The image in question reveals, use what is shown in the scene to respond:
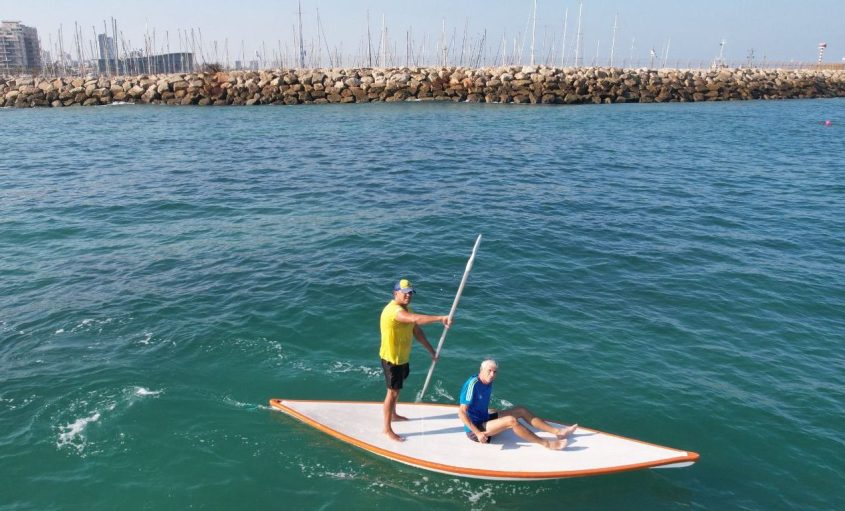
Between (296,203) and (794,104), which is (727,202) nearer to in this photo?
(296,203)

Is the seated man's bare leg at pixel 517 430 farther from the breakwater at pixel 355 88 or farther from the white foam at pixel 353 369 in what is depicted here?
the breakwater at pixel 355 88

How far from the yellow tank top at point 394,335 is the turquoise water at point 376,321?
177 cm

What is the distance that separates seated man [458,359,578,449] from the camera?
31.1ft

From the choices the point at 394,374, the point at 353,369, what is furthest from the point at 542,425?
the point at 353,369

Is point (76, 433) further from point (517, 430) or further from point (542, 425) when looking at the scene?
point (542, 425)

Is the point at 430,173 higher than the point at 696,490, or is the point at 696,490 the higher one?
the point at 430,173

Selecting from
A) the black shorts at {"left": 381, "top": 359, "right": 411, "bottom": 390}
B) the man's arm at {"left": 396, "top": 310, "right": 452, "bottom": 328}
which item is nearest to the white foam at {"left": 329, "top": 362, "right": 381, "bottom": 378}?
the black shorts at {"left": 381, "top": 359, "right": 411, "bottom": 390}

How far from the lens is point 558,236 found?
2098 centimetres

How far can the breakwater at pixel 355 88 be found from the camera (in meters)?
67.2

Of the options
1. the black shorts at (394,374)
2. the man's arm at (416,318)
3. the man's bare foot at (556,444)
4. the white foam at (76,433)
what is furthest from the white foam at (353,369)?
the white foam at (76,433)

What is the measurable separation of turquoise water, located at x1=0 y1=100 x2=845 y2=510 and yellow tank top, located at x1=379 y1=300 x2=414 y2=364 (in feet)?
5.82

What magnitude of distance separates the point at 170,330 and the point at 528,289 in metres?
9.33

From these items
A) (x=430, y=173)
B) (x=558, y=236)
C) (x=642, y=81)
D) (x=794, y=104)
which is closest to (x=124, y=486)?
(x=558, y=236)

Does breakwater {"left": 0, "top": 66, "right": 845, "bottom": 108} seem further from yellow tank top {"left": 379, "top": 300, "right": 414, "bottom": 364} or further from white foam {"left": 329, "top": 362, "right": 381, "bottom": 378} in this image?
yellow tank top {"left": 379, "top": 300, "right": 414, "bottom": 364}
